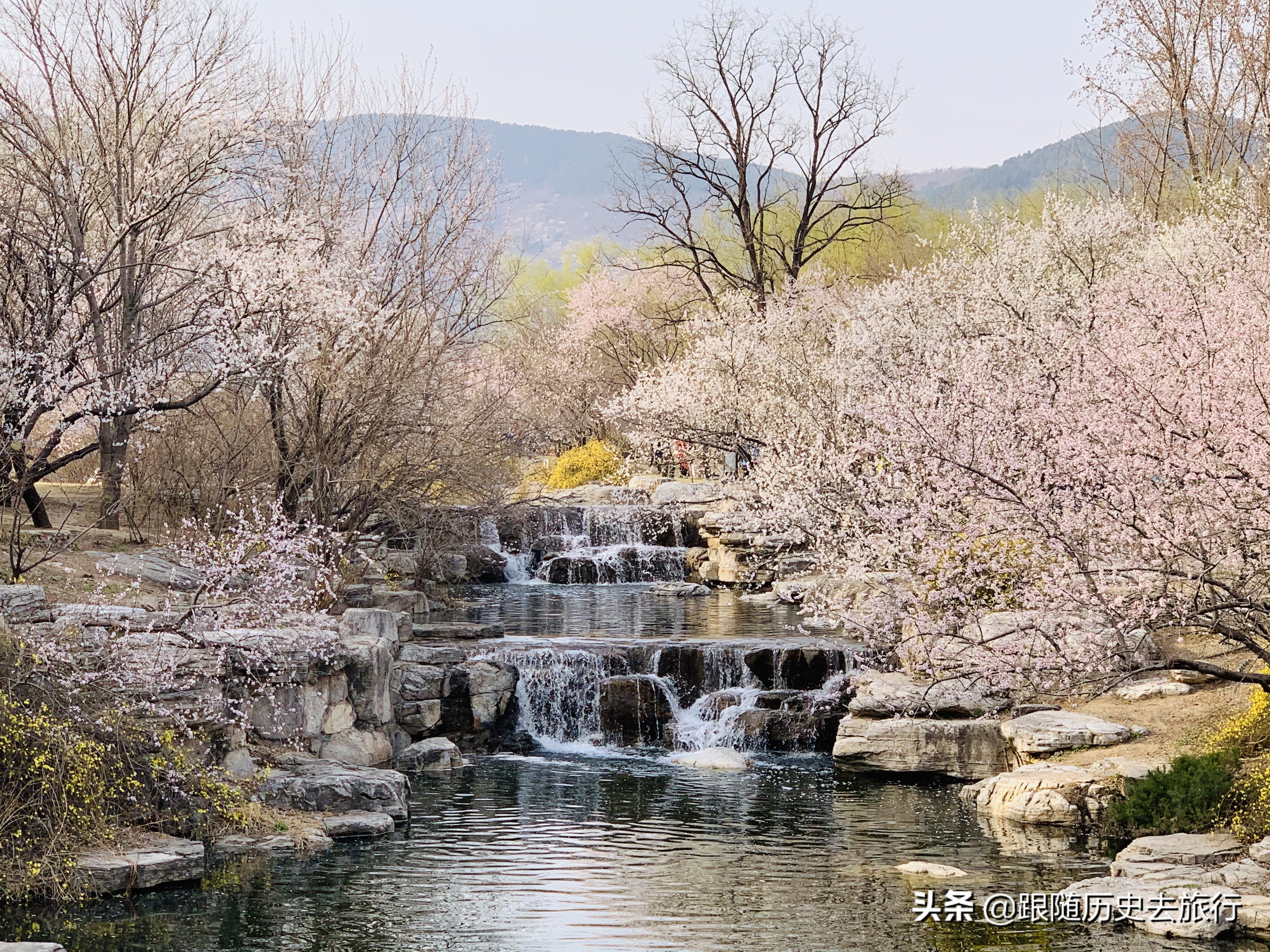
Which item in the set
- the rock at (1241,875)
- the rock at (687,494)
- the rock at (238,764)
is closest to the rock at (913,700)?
the rock at (1241,875)

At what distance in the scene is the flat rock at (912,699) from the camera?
1225 centimetres

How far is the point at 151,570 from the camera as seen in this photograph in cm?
1302

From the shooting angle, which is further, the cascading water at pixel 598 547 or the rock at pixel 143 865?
the cascading water at pixel 598 547

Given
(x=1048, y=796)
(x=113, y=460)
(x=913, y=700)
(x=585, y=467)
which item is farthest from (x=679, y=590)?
(x=1048, y=796)

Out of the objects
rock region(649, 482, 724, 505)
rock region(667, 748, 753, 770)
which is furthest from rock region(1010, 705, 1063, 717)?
rock region(649, 482, 724, 505)

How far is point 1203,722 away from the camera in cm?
1095

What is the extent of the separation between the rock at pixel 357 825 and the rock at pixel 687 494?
1534cm

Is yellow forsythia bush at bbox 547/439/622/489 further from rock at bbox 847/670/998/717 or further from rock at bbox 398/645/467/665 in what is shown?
rock at bbox 847/670/998/717

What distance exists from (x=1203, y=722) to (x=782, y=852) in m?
4.21

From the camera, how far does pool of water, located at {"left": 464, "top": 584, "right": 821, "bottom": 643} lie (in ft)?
54.2

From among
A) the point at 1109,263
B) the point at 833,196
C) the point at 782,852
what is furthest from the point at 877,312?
the point at 833,196

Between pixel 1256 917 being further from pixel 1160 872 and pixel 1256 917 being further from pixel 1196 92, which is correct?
pixel 1196 92

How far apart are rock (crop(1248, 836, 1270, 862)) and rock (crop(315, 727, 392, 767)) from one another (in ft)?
23.6

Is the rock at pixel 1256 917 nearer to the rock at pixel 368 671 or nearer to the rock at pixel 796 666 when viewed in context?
the rock at pixel 796 666
